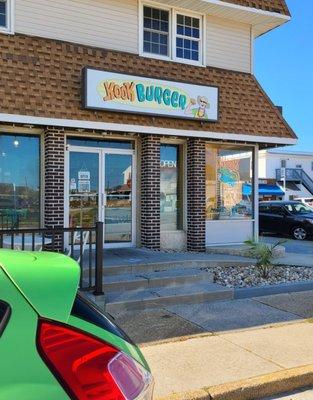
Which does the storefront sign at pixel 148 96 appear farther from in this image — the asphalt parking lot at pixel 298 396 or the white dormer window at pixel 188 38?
the asphalt parking lot at pixel 298 396

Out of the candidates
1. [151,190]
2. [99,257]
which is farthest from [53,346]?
[151,190]

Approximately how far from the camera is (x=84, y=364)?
1.86 m

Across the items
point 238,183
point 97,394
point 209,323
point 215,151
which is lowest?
point 209,323

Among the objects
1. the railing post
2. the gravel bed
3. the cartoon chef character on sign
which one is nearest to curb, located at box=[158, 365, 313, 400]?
the railing post

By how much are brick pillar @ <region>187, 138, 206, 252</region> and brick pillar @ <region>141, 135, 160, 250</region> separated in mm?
960

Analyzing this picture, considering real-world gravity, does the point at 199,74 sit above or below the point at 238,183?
above

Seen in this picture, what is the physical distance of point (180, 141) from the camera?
1161cm

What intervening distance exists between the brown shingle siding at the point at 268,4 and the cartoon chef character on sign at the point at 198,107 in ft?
7.96

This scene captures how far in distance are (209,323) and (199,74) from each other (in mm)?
6732

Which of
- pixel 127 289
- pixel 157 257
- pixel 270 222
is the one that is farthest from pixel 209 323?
pixel 270 222

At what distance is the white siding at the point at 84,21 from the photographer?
9453 millimetres

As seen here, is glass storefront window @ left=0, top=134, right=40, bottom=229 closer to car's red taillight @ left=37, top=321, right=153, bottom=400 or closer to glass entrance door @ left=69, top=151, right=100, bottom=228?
glass entrance door @ left=69, top=151, right=100, bottom=228

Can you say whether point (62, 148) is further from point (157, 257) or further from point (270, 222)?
point (270, 222)

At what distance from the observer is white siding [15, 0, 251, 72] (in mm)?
9492
